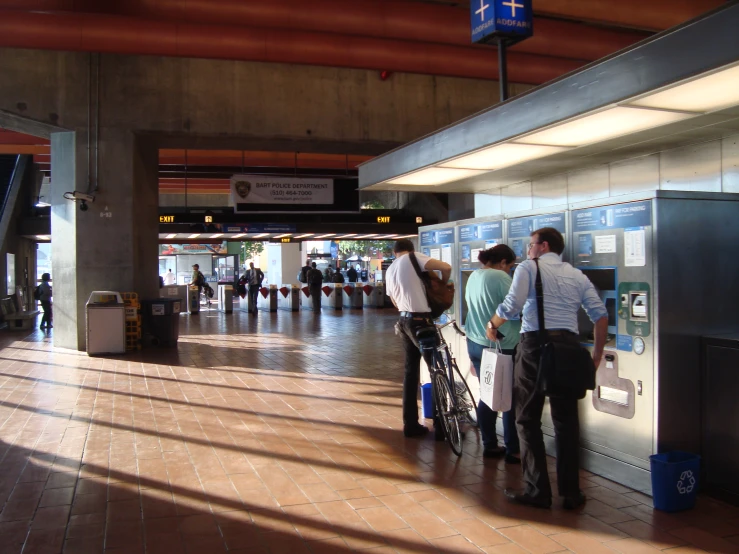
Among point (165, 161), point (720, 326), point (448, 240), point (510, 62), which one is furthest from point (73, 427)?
point (165, 161)

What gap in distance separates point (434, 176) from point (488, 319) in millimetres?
1887

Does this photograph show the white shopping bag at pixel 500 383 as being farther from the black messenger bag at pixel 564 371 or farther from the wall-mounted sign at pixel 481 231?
the wall-mounted sign at pixel 481 231

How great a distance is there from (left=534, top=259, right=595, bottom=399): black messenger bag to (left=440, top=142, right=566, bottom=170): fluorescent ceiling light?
5.44 feet

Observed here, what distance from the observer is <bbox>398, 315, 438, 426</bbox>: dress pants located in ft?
17.3

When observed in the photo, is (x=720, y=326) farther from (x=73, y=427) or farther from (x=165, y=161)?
(x=165, y=161)

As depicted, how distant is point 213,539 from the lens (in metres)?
3.51

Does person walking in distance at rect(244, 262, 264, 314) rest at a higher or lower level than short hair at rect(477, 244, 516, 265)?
lower

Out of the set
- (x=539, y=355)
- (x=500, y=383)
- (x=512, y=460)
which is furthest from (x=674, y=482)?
(x=512, y=460)

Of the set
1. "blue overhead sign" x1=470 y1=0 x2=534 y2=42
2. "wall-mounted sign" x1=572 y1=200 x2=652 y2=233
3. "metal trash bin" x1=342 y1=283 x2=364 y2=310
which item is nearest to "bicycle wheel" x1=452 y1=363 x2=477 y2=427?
"wall-mounted sign" x1=572 y1=200 x2=652 y2=233

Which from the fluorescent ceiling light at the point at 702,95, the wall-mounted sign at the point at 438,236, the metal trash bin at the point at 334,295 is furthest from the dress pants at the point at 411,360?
the metal trash bin at the point at 334,295

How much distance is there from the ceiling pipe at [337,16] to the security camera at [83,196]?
10.4ft

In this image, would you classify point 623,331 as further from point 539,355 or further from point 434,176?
point 434,176

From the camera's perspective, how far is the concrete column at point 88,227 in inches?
427

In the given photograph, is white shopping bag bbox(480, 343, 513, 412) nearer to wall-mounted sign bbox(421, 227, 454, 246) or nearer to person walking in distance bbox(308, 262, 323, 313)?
wall-mounted sign bbox(421, 227, 454, 246)
